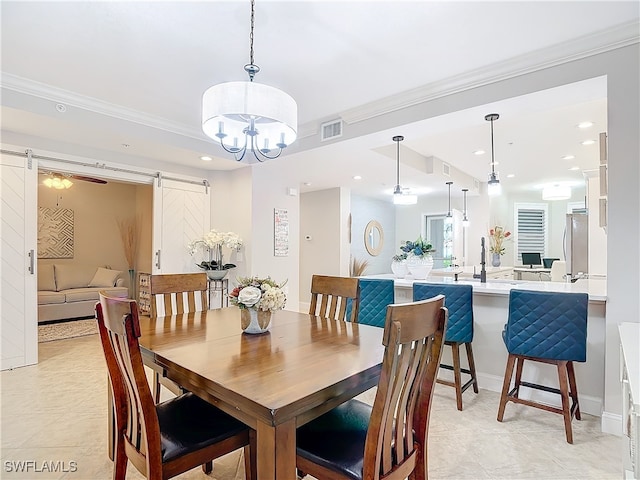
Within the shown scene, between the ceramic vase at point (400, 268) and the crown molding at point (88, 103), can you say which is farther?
the ceramic vase at point (400, 268)

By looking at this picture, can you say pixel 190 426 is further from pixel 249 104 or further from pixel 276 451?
pixel 249 104

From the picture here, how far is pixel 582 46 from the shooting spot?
90.8 inches

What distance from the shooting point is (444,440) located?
222 centimetres

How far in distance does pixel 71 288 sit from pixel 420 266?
579cm

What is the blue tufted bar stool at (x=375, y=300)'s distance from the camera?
3.11 m

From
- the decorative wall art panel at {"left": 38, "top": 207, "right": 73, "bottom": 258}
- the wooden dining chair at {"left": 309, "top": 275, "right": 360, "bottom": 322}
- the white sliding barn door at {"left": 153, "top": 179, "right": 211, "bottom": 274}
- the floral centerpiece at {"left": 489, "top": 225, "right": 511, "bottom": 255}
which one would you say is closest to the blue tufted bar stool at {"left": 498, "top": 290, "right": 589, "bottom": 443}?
the wooden dining chair at {"left": 309, "top": 275, "right": 360, "bottom": 322}

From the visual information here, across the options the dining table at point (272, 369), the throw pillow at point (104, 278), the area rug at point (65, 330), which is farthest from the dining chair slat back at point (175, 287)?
the throw pillow at point (104, 278)

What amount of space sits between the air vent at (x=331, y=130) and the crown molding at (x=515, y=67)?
0.96 feet

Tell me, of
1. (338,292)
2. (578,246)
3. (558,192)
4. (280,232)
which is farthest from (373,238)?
(338,292)

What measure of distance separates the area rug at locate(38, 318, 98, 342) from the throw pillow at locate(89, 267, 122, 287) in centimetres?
69

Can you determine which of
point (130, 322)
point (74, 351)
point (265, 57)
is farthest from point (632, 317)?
point (74, 351)

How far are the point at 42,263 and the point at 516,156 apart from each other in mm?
8069

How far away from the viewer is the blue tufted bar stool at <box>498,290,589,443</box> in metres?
2.24

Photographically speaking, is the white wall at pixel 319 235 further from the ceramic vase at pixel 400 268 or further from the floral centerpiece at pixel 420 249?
the floral centerpiece at pixel 420 249
